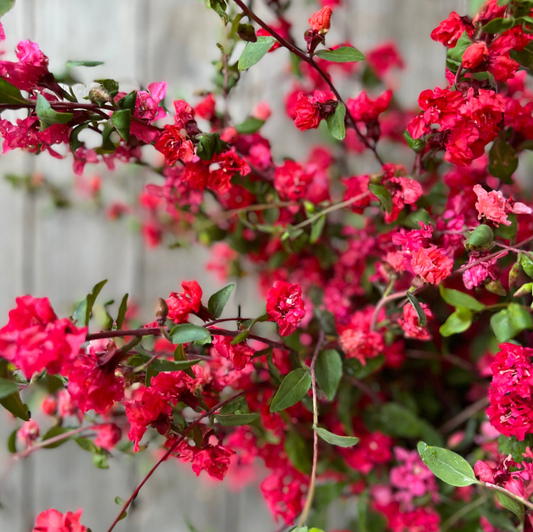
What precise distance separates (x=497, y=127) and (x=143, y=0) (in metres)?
0.59

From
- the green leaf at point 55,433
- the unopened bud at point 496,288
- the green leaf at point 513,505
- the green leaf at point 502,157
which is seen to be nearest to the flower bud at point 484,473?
the green leaf at point 513,505

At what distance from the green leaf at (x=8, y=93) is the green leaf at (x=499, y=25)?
287 mm

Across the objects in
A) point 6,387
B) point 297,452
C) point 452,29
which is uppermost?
point 452,29

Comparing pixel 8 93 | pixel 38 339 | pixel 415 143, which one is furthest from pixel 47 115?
pixel 415 143

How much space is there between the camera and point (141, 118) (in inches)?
13.1

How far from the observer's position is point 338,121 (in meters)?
0.34

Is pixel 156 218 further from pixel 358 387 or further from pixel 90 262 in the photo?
pixel 358 387

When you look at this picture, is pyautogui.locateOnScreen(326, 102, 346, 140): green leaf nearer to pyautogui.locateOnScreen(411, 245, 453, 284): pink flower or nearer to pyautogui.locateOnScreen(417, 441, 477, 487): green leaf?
pyautogui.locateOnScreen(411, 245, 453, 284): pink flower

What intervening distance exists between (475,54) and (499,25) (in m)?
0.02

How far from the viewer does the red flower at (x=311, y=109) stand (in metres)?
0.34

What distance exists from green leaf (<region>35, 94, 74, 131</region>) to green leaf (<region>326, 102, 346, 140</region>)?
0.58ft

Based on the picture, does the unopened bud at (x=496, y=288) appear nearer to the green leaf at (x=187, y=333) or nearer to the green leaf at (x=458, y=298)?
the green leaf at (x=458, y=298)

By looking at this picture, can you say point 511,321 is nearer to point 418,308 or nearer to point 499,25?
point 418,308

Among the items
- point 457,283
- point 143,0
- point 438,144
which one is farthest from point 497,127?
point 143,0
